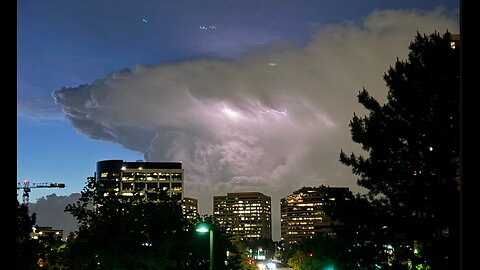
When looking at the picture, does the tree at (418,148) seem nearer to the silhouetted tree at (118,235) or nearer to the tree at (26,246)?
the silhouetted tree at (118,235)

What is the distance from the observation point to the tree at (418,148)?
56.1 feet

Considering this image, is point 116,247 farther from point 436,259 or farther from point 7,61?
point 7,61

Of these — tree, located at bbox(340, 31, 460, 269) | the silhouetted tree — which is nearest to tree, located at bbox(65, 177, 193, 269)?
the silhouetted tree

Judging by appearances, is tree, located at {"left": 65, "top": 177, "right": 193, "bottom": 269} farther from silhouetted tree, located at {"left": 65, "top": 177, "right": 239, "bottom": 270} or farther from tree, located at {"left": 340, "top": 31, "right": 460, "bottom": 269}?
tree, located at {"left": 340, "top": 31, "right": 460, "bottom": 269}

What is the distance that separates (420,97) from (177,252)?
12.8 meters

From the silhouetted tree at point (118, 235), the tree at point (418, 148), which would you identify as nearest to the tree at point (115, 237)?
the silhouetted tree at point (118, 235)

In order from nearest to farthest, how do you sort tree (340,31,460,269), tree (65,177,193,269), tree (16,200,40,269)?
tree (16,200,40,269)
tree (340,31,460,269)
tree (65,177,193,269)

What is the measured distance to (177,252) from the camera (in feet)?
84.1

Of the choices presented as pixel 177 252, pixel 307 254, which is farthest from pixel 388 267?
pixel 307 254

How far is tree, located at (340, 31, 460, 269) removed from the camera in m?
17.1

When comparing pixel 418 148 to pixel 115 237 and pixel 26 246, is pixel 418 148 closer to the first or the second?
pixel 115 237

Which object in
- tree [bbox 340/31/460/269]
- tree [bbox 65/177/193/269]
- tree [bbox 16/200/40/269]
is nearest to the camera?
tree [bbox 16/200/40/269]

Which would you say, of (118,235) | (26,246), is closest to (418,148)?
(118,235)

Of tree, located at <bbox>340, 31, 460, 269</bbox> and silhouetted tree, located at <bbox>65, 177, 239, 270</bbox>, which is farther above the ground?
tree, located at <bbox>340, 31, 460, 269</bbox>
